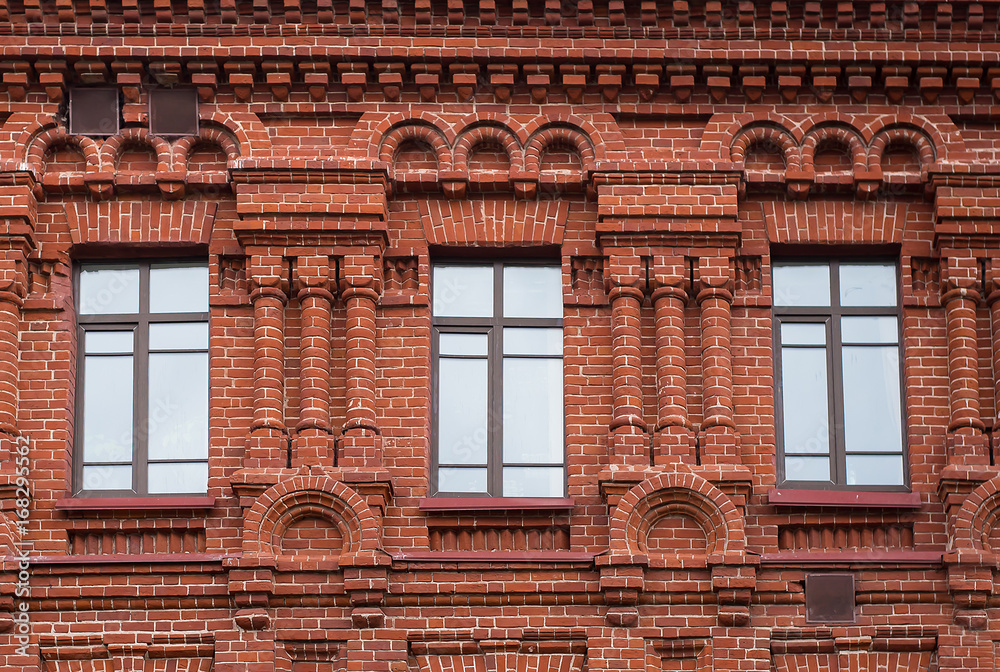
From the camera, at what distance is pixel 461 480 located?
17688 millimetres

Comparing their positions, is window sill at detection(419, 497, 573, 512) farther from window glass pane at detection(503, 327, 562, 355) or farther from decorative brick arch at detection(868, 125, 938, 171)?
decorative brick arch at detection(868, 125, 938, 171)

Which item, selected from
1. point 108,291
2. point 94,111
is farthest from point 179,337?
point 94,111

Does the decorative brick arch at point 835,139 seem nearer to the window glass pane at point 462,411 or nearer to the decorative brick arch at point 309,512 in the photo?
the window glass pane at point 462,411

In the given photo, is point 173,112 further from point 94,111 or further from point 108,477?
point 108,477

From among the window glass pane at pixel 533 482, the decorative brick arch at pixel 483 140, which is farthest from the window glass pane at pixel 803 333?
the decorative brick arch at pixel 483 140

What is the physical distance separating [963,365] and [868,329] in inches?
36.2

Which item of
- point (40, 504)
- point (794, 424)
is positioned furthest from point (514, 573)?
point (40, 504)

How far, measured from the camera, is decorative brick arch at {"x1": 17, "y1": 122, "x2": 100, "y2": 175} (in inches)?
717

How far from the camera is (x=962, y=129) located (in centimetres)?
1859

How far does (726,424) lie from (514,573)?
2135 millimetres

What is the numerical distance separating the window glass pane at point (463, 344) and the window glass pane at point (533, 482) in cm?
109

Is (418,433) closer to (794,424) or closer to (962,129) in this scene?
(794,424)

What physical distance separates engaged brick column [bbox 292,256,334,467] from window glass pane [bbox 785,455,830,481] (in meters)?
3.83

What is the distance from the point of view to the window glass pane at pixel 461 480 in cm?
1764
